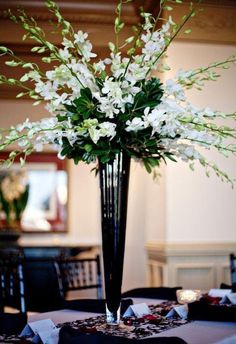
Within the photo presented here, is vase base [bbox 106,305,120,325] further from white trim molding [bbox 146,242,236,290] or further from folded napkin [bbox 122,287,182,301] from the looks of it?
white trim molding [bbox 146,242,236,290]

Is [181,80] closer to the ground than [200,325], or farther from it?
farther from it

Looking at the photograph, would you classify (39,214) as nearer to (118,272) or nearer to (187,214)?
(187,214)

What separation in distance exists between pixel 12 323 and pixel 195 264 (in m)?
2.80

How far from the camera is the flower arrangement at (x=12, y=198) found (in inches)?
272

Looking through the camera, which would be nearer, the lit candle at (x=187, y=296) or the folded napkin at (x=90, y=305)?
the folded napkin at (x=90, y=305)

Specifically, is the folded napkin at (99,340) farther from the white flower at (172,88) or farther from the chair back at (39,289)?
the chair back at (39,289)

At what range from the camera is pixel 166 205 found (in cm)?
443

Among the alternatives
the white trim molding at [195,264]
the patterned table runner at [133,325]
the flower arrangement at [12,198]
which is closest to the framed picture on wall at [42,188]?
the flower arrangement at [12,198]

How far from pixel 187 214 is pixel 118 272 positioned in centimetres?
269

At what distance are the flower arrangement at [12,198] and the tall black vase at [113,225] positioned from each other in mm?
5150

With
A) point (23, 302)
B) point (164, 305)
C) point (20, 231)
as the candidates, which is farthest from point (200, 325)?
point (20, 231)

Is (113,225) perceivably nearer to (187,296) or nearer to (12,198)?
(187,296)

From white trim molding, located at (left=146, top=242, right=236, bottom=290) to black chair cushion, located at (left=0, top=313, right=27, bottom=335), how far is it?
266cm

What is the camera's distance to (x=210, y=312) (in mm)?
1906
